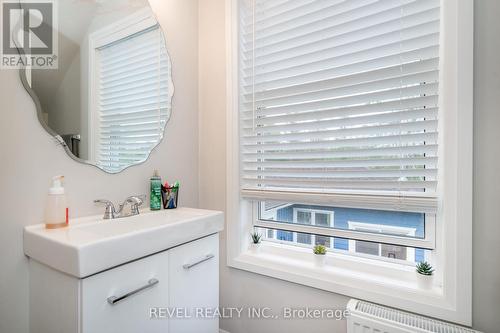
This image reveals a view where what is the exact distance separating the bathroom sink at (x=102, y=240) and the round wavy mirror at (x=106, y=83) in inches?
10.6

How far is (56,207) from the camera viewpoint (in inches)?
34.7

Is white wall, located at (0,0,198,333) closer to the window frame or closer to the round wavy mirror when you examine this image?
the round wavy mirror

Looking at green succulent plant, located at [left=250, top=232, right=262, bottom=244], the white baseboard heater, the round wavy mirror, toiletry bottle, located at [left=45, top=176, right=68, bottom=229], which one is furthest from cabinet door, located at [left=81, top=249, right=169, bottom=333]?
the white baseboard heater

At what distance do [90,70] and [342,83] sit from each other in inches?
43.4

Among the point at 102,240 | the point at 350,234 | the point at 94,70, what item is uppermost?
the point at 94,70

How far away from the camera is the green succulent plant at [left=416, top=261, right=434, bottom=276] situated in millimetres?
990

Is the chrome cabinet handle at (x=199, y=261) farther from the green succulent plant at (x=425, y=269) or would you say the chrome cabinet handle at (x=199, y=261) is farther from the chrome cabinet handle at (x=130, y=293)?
the green succulent plant at (x=425, y=269)

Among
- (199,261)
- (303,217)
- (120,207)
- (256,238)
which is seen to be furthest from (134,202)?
(303,217)

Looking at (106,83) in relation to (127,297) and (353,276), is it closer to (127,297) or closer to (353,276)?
(127,297)

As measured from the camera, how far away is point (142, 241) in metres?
0.81

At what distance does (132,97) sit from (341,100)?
999 millimetres

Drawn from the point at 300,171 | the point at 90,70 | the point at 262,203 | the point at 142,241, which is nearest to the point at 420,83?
the point at 300,171

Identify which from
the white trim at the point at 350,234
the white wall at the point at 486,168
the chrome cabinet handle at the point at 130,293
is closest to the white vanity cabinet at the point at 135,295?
the chrome cabinet handle at the point at 130,293

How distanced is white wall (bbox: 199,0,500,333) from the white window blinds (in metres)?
0.13
